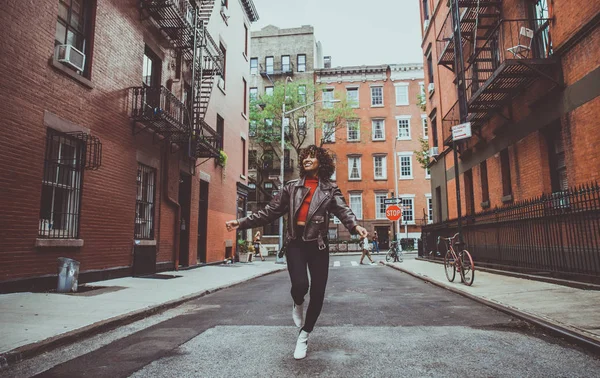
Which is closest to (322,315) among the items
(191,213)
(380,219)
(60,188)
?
(60,188)

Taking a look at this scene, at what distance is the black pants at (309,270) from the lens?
13.1 ft

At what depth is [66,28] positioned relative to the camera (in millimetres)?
9227

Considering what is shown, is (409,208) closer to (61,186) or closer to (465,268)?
(465,268)

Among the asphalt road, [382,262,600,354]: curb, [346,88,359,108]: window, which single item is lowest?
the asphalt road

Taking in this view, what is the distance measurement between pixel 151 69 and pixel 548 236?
1232cm

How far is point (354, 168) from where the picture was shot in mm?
41000

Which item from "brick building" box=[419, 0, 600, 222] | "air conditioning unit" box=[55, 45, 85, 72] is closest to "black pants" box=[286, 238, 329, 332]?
"air conditioning unit" box=[55, 45, 85, 72]

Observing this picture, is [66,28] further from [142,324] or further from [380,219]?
[380,219]

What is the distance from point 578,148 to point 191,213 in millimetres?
12392

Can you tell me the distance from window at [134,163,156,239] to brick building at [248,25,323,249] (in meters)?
27.1

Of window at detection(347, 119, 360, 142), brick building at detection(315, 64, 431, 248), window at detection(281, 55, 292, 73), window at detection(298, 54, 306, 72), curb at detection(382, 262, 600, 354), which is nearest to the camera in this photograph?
curb at detection(382, 262, 600, 354)

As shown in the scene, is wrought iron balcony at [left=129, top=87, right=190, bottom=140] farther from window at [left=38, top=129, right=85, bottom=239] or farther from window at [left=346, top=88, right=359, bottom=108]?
window at [left=346, top=88, right=359, bottom=108]

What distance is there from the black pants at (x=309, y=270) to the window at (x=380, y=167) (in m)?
37.0

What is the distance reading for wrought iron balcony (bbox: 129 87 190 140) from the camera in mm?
11539
